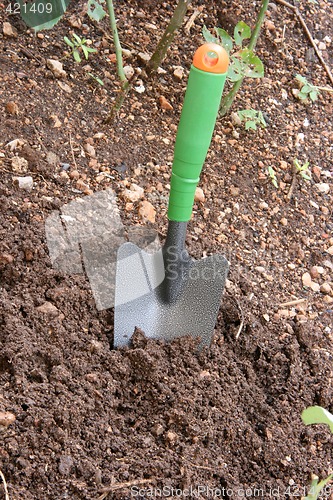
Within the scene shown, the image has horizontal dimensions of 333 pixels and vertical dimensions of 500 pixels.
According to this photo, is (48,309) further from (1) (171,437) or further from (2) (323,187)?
(2) (323,187)

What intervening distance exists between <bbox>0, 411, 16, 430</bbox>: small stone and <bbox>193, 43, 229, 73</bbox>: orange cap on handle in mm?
661

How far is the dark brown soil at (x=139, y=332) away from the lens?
1.12 meters

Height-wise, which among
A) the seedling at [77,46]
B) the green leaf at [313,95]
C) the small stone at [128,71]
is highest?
the seedling at [77,46]

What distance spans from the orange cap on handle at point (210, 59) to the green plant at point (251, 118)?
2.11 feet

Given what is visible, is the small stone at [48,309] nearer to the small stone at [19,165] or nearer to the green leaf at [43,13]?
the small stone at [19,165]

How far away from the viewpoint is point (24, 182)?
143 centimetres

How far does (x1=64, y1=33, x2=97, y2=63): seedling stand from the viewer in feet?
5.46

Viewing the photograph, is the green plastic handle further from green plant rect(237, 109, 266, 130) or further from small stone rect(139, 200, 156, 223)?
green plant rect(237, 109, 266, 130)

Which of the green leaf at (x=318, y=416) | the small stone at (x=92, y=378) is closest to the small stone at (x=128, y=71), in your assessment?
the small stone at (x=92, y=378)

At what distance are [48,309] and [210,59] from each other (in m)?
0.56

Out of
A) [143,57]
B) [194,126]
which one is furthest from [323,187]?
[194,126]

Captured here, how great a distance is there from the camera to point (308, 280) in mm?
1567

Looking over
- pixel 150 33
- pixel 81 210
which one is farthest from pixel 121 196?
pixel 150 33

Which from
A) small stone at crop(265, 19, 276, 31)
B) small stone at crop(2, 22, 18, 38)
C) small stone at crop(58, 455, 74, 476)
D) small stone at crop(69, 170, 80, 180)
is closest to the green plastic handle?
small stone at crop(69, 170, 80, 180)
